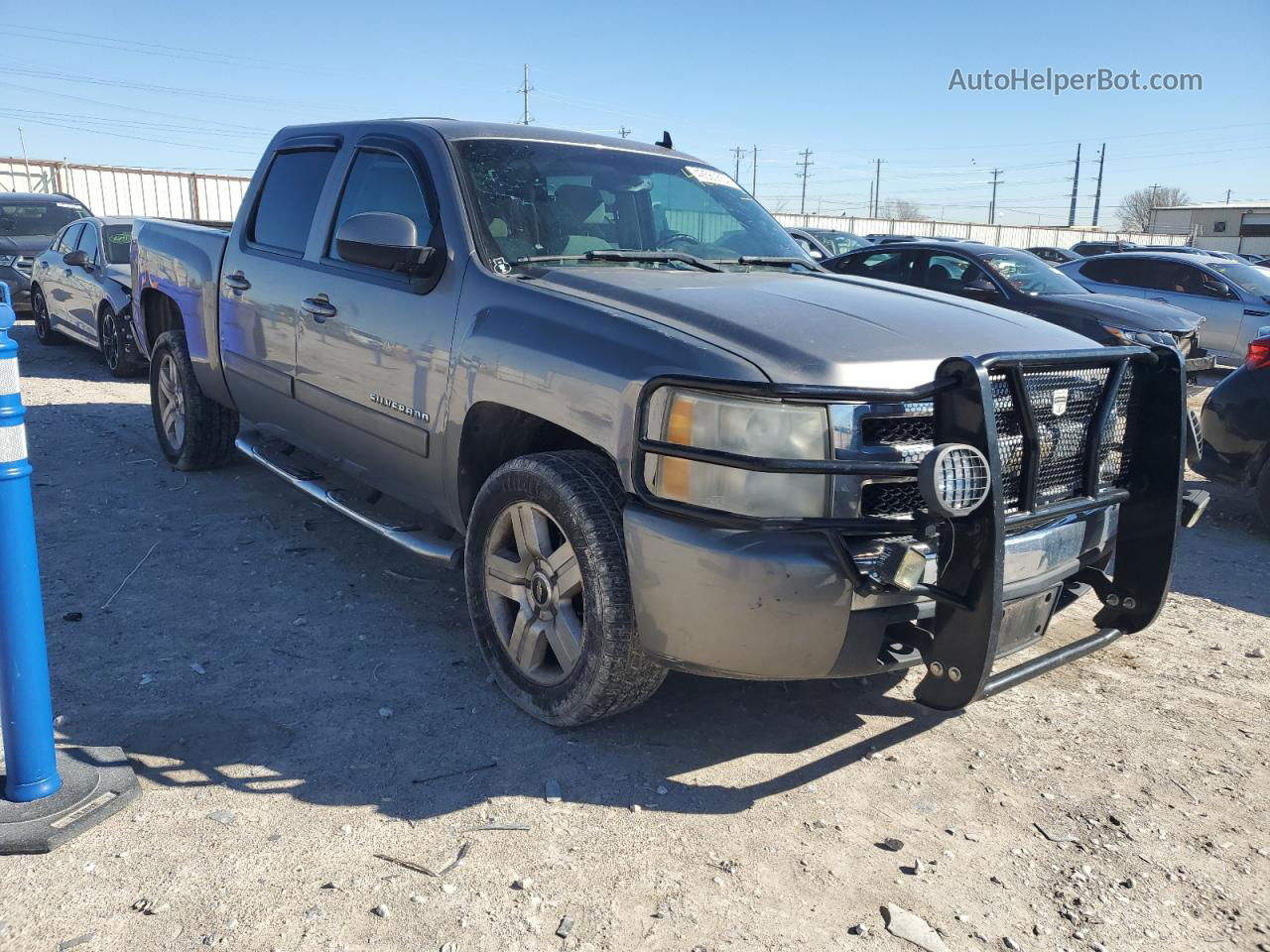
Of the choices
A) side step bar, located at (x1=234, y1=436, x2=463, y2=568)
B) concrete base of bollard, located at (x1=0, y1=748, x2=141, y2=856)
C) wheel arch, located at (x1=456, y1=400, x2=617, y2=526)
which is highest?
wheel arch, located at (x1=456, y1=400, x2=617, y2=526)

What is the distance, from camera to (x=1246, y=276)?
12.7m

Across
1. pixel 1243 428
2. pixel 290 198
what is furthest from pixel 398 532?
pixel 1243 428

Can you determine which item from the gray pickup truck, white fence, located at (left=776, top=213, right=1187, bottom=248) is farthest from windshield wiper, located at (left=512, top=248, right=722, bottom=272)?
white fence, located at (left=776, top=213, right=1187, bottom=248)

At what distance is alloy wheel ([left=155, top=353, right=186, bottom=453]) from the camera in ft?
19.9

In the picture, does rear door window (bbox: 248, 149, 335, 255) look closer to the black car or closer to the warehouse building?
→ the black car

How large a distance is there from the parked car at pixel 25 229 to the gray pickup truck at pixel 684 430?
10.5 m

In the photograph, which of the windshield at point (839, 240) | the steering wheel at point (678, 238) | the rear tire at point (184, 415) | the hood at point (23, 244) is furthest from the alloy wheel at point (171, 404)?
the windshield at point (839, 240)

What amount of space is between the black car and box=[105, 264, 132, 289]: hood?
9.03 metres

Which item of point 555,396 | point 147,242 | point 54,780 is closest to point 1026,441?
point 555,396

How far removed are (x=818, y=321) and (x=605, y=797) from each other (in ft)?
5.08

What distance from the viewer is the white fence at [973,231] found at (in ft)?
144

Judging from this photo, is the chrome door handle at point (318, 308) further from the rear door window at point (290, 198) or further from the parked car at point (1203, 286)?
the parked car at point (1203, 286)

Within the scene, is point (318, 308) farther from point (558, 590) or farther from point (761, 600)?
point (761, 600)

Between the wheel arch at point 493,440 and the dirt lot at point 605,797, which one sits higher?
the wheel arch at point 493,440
